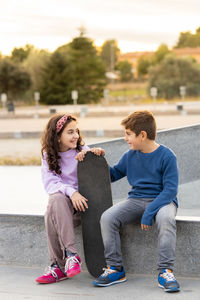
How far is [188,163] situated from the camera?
5.64 m

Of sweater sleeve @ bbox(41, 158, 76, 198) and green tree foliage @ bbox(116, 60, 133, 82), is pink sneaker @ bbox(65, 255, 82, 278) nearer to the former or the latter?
sweater sleeve @ bbox(41, 158, 76, 198)

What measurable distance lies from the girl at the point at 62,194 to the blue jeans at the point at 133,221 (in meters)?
0.19

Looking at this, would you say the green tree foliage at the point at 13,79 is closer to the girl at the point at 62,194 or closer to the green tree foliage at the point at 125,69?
the girl at the point at 62,194

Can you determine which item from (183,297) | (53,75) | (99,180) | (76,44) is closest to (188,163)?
(99,180)

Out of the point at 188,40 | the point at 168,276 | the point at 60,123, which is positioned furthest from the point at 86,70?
the point at 188,40

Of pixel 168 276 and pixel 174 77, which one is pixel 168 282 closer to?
pixel 168 276

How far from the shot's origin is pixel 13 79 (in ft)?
136

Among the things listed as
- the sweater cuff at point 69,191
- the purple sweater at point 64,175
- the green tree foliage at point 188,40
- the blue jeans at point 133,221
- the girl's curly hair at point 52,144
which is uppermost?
the green tree foliage at point 188,40

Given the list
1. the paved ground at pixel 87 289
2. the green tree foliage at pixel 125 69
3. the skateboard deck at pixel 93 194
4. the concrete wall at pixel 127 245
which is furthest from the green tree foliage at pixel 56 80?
the green tree foliage at pixel 125 69

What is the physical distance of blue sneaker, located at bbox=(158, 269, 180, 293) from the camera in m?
2.98

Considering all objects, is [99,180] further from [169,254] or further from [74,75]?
[74,75]

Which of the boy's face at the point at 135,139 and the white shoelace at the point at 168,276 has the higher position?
the boy's face at the point at 135,139

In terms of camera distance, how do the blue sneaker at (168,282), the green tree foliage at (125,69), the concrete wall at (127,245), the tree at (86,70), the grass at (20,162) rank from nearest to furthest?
1. the blue sneaker at (168,282)
2. the concrete wall at (127,245)
3. the grass at (20,162)
4. the tree at (86,70)
5. the green tree foliage at (125,69)

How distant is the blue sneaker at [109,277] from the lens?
3.16 metres
